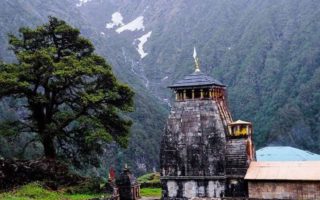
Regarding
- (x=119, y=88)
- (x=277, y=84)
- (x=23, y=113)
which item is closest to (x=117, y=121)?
(x=119, y=88)

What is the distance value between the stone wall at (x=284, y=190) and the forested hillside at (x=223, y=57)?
86.2ft

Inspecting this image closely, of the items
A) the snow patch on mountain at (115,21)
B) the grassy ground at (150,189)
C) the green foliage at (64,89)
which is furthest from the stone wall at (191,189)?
the snow patch on mountain at (115,21)

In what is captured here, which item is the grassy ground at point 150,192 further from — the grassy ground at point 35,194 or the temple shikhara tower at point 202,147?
the grassy ground at point 35,194

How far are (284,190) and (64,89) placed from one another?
14.1 metres

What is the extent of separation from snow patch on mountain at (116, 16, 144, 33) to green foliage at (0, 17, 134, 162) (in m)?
132

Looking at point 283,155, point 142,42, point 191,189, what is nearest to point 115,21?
point 142,42

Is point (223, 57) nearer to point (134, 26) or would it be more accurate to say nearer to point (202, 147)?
point (134, 26)

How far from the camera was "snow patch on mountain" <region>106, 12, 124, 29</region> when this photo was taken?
16839cm

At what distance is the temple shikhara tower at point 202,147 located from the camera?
24547 mm

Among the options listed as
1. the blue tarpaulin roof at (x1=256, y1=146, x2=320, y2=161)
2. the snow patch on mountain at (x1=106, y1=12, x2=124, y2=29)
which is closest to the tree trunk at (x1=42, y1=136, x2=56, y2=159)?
the blue tarpaulin roof at (x1=256, y1=146, x2=320, y2=161)

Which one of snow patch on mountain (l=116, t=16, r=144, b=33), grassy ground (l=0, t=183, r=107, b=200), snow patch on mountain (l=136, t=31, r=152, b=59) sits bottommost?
grassy ground (l=0, t=183, r=107, b=200)

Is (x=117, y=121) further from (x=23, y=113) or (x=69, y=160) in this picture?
(x=23, y=113)

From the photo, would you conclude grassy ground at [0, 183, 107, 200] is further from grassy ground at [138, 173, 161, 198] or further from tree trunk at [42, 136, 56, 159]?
grassy ground at [138, 173, 161, 198]

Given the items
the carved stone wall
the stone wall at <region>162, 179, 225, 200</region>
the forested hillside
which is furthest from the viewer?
the forested hillside
